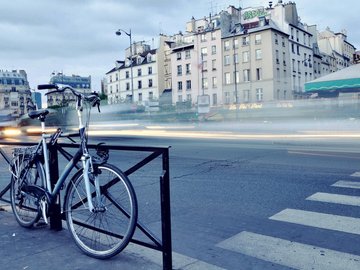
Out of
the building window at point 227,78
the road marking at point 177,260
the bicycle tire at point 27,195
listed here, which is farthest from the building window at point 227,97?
the building window at point 227,78

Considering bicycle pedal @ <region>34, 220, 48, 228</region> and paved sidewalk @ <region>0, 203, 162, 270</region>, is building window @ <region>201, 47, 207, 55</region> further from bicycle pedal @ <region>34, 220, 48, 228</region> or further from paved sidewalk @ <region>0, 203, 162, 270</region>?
paved sidewalk @ <region>0, 203, 162, 270</region>

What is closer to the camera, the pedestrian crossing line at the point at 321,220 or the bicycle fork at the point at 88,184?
the bicycle fork at the point at 88,184

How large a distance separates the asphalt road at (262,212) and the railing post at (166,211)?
372 mm

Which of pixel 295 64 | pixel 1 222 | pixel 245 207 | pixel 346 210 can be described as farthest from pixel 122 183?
pixel 295 64

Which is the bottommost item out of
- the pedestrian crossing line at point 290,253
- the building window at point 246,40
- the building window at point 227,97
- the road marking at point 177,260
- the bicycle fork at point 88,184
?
the pedestrian crossing line at point 290,253

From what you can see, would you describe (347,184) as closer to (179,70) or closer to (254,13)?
(179,70)

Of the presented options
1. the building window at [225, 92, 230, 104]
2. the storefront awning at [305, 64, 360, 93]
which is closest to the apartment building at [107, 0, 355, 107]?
the building window at [225, 92, 230, 104]

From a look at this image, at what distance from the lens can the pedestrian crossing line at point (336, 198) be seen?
18.0ft

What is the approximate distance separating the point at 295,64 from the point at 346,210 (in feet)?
208

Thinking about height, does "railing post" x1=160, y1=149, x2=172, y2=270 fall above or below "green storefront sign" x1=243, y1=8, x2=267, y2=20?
below

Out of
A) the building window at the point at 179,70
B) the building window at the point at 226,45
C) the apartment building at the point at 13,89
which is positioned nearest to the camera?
the building window at the point at 226,45

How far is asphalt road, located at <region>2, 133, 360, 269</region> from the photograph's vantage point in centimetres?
360

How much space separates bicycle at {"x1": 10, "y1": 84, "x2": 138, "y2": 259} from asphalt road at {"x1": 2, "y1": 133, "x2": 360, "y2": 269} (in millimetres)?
683

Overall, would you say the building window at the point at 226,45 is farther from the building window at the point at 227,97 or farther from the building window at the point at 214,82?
the building window at the point at 227,97
